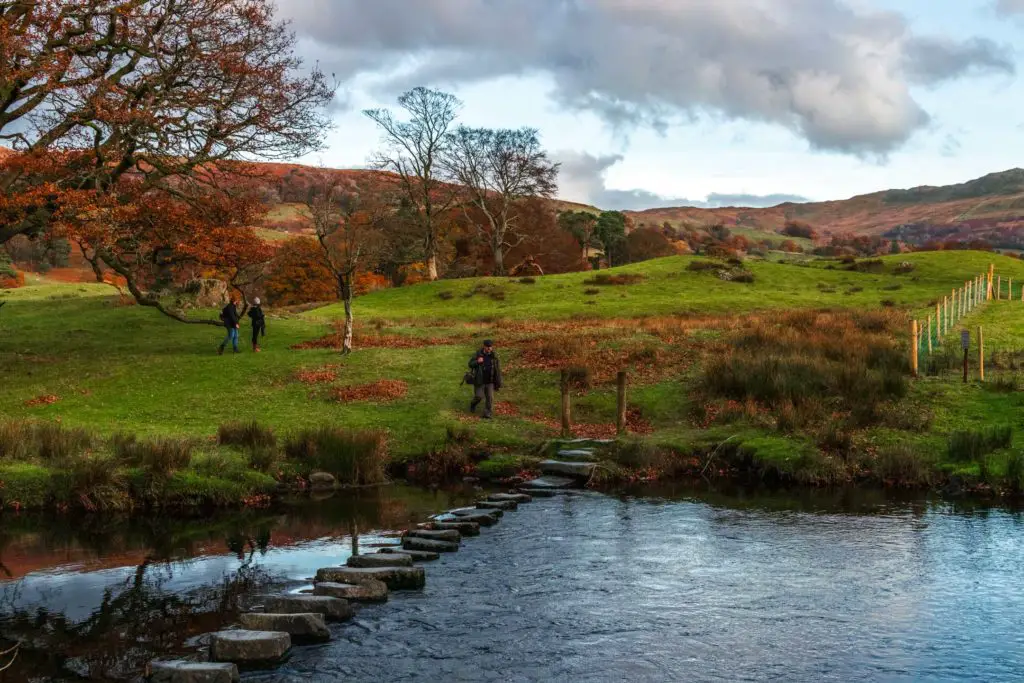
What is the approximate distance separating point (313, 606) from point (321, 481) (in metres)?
10.3

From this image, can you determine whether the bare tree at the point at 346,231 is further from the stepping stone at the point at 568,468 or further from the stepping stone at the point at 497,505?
the stepping stone at the point at 497,505

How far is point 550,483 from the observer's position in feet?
73.4

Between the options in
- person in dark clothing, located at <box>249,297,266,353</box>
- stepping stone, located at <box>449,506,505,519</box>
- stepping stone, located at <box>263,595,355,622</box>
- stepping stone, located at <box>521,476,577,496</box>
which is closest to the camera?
stepping stone, located at <box>263,595,355,622</box>

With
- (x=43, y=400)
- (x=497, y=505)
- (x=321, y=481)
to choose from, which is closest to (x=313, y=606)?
(x=497, y=505)

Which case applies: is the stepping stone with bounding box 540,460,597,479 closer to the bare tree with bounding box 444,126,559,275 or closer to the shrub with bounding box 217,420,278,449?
the shrub with bounding box 217,420,278,449

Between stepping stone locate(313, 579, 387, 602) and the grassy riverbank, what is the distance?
8299mm

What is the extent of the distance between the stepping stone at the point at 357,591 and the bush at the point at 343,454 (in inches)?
376

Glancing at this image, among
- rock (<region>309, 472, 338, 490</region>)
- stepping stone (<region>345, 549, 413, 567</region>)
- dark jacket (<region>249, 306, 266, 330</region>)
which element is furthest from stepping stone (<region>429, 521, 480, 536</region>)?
dark jacket (<region>249, 306, 266, 330</region>)

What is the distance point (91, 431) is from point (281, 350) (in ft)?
52.5

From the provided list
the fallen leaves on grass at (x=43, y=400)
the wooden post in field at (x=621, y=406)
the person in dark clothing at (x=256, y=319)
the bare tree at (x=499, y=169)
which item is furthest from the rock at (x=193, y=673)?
the bare tree at (x=499, y=169)

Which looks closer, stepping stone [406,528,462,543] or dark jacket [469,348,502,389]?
stepping stone [406,528,462,543]

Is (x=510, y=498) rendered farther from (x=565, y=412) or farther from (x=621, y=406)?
(x=621, y=406)

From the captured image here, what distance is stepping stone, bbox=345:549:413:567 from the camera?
1481 cm

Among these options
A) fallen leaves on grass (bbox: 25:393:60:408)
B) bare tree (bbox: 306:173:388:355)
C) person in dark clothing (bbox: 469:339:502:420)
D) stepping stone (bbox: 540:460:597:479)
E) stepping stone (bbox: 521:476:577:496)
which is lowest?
stepping stone (bbox: 521:476:577:496)
